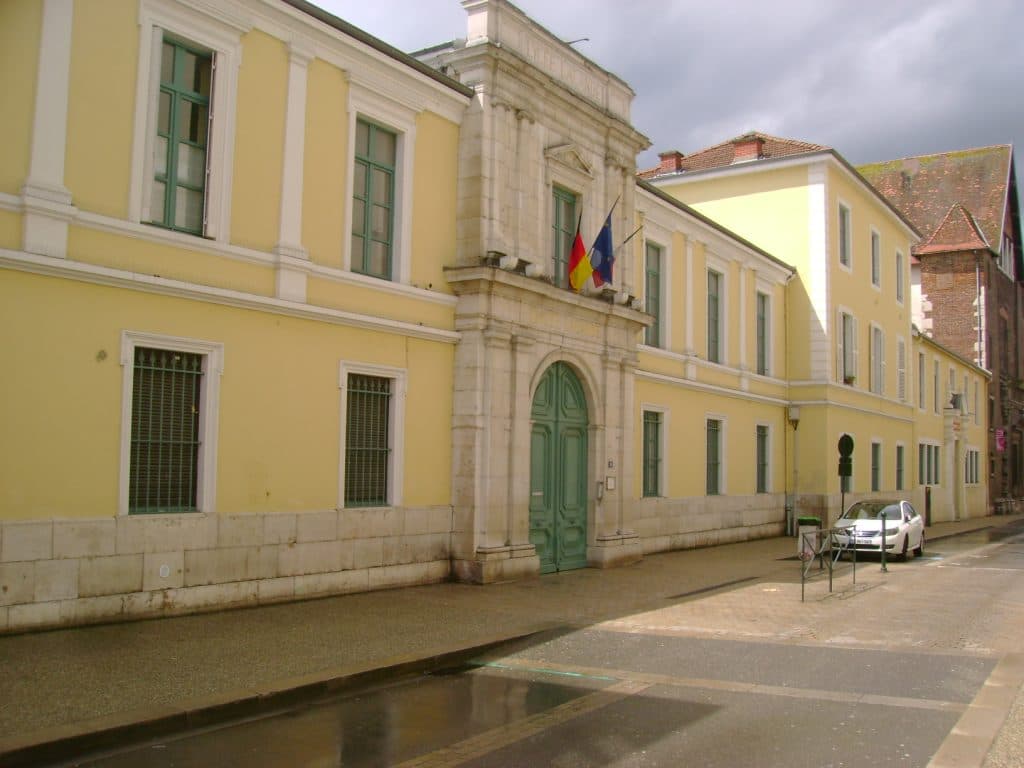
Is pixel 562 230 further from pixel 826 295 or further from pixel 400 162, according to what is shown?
pixel 826 295

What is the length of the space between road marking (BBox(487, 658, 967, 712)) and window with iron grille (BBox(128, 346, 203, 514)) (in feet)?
13.6

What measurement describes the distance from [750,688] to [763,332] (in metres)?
19.7

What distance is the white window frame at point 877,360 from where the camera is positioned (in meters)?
32.0

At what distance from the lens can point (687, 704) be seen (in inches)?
301

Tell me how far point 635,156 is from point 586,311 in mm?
3764

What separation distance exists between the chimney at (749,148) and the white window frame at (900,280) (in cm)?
835

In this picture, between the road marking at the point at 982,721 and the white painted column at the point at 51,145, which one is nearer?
the road marking at the point at 982,721

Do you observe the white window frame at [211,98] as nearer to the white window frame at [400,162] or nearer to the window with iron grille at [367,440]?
the white window frame at [400,162]

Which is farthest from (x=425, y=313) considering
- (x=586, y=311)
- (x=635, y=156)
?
(x=635, y=156)

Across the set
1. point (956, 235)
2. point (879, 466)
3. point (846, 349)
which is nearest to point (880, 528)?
point (846, 349)

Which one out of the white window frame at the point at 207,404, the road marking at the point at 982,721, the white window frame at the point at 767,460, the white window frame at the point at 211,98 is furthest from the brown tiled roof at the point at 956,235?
the white window frame at the point at 207,404

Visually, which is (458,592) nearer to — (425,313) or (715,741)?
→ (425,313)

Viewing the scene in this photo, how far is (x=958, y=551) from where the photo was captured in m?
24.3

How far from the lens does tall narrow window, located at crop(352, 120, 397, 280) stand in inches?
529
